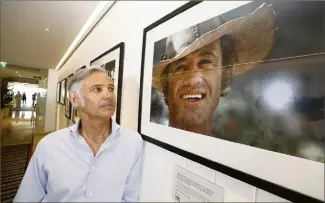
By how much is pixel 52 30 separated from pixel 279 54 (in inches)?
82.5

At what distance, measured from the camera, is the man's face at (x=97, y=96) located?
806mm

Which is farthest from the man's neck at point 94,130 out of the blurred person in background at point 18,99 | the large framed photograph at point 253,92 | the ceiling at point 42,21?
the blurred person in background at point 18,99

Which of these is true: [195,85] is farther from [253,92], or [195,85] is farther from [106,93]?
[106,93]

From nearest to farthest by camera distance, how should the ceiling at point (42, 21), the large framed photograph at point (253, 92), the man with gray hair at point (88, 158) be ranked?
the large framed photograph at point (253, 92)
the man with gray hair at point (88, 158)
the ceiling at point (42, 21)

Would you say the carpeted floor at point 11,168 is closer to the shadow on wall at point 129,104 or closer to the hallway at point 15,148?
the hallway at point 15,148

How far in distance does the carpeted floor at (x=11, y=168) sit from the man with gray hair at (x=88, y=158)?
1000mm

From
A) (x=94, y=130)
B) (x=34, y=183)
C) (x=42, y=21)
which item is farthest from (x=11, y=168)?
(x=94, y=130)

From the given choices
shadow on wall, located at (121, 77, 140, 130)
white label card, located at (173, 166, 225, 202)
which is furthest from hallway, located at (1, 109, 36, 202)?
white label card, located at (173, 166, 225, 202)

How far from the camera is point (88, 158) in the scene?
776mm

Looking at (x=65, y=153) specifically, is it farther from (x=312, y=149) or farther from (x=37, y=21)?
(x=37, y=21)

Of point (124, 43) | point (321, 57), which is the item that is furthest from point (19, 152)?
point (321, 57)

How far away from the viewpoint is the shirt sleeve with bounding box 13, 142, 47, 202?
77 cm

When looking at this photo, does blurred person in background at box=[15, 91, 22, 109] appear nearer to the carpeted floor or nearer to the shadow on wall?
the carpeted floor

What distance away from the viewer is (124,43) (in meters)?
1.17
